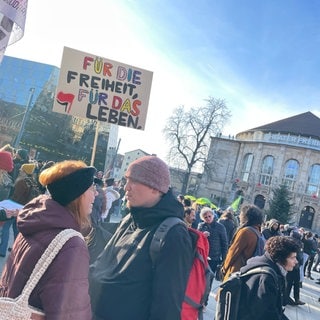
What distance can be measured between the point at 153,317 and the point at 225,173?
59077 mm

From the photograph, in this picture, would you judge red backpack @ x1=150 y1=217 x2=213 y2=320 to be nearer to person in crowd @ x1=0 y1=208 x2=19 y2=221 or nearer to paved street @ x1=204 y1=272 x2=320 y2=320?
person in crowd @ x1=0 y1=208 x2=19 y2=221

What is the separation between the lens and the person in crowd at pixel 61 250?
62.6 inches

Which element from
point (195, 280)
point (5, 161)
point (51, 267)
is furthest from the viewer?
point (5, 161)

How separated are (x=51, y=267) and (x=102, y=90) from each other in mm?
4019

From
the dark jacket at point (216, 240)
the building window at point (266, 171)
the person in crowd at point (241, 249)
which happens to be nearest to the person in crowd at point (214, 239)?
the dark jacket at point (216, 240)

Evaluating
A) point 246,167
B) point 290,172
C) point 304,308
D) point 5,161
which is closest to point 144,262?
point 5,161

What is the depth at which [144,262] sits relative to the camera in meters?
2.06

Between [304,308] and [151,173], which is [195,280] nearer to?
[151,173]

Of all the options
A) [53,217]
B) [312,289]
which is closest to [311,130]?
[312,289]

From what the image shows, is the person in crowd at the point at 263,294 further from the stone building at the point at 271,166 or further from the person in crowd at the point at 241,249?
the stone building at the point at 271,166

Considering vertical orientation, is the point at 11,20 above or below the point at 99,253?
above

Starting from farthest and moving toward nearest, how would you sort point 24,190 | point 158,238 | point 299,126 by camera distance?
point 299,126
point 24,190
point 158,238

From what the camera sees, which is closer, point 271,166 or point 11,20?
point 11,20

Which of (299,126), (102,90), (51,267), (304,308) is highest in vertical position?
Result: (299,126)
